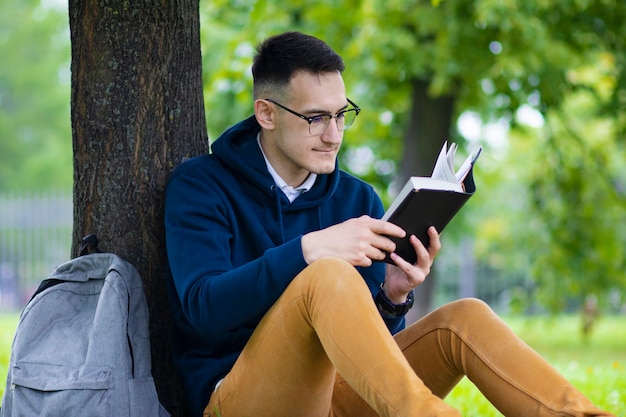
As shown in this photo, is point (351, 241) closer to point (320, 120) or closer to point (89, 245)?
point (320, 120)

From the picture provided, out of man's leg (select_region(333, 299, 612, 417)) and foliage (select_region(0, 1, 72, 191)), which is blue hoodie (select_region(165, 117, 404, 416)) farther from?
foliage (select_region(0, 1, 72, 191))

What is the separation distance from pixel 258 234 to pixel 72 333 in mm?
669

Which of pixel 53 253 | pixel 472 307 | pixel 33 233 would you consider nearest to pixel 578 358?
pixel 472 307

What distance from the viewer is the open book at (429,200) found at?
262 centimetres

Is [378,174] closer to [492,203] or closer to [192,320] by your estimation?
[492,203]

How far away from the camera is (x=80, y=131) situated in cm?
324

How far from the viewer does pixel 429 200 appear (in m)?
2.66

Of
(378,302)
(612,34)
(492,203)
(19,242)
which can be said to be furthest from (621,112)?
(19,242)

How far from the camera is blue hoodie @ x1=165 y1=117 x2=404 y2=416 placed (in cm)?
260

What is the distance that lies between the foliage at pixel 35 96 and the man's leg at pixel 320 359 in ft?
69.3

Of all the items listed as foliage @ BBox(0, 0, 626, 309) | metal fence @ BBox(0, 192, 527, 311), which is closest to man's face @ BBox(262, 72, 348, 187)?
foliage @ BBox(0, 0, 626, 309)

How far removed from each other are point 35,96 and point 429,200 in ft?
75.9

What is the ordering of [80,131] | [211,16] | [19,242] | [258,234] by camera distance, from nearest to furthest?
[258,234] < [80,131] < [211,16] < [19,242]

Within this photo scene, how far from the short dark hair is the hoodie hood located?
19 cm
